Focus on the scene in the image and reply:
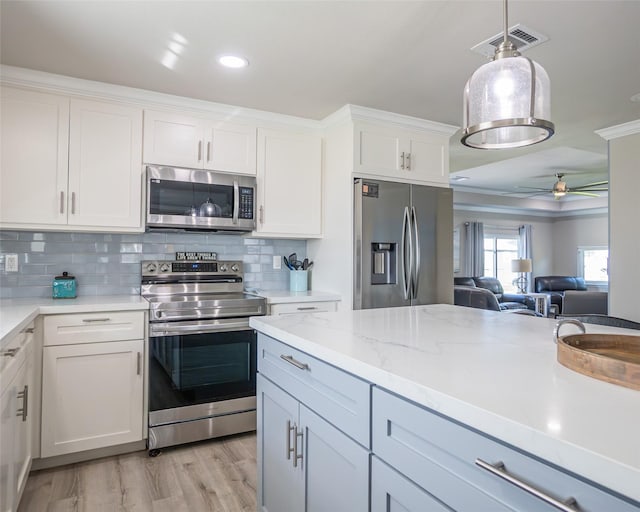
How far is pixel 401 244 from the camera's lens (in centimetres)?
323

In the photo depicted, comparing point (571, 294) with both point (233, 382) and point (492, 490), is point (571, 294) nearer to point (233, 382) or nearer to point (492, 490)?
point (233, 382)

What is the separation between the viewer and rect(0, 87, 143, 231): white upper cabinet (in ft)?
8.26

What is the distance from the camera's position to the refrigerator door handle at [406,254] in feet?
10.6

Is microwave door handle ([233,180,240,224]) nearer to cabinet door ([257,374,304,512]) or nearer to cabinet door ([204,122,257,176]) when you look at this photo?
cabinet door ([204,122,257,176])

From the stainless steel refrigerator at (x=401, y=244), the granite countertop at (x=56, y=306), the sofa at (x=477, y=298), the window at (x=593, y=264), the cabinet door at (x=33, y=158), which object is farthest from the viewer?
the window at (x=593, y=264)

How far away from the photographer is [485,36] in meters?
2.14

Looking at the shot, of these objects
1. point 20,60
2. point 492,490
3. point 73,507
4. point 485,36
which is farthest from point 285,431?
point 20,60

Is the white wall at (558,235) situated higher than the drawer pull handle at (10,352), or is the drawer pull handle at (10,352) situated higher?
the white wall at (558,235)

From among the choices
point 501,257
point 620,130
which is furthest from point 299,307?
point 501,257

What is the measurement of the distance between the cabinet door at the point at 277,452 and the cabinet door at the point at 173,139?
1782mm

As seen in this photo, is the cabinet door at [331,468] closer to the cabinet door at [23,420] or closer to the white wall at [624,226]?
the cabinet door at [23,420]

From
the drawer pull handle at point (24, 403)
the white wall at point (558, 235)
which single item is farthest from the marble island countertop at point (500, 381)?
the white wall at point (558, 235)

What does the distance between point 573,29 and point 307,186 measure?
76.9 inches

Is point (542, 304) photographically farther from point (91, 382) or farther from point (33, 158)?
point (33, 158)
